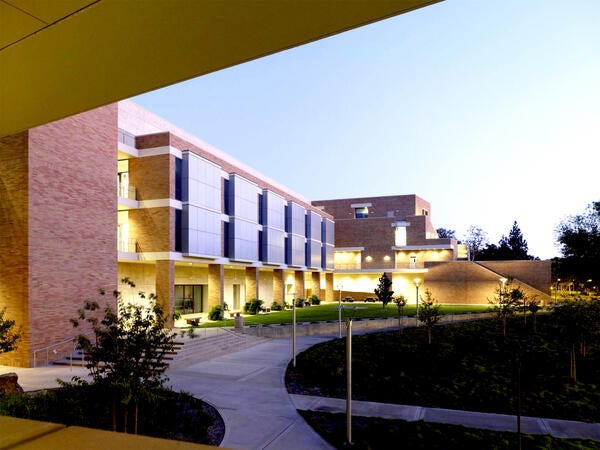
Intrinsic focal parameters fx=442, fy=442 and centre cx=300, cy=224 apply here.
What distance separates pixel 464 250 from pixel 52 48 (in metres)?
79.4

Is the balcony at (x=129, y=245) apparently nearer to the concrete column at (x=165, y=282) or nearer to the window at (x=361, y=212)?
the concrete column at (x=165, y=282)

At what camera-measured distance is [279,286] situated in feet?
158

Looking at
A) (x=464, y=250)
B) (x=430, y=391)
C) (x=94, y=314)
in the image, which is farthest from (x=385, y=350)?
(x=464, y=250)

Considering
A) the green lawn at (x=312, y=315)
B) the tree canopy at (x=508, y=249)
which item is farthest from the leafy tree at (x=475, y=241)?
the green lawn at (x=312, y=315)

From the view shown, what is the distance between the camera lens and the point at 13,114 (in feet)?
12.0

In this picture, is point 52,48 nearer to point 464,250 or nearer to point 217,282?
point 217,282

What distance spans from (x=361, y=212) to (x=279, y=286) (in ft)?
104

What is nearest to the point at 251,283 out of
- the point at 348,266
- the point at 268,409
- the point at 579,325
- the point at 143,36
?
the point at 348,266

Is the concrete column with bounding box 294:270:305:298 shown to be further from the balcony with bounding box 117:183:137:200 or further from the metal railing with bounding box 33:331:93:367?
the metal railing with bounding box 33:331:93:367

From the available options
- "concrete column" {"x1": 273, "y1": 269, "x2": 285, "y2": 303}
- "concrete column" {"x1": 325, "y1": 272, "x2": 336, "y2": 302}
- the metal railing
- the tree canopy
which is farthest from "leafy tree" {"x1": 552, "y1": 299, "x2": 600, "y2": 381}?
the tree canopy

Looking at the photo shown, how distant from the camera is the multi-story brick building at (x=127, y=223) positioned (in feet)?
60.8

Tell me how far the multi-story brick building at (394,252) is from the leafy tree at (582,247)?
458 inches

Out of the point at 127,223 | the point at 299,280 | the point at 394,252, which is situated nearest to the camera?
the point at 127,223

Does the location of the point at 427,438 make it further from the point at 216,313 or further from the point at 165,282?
the point at 216,313
